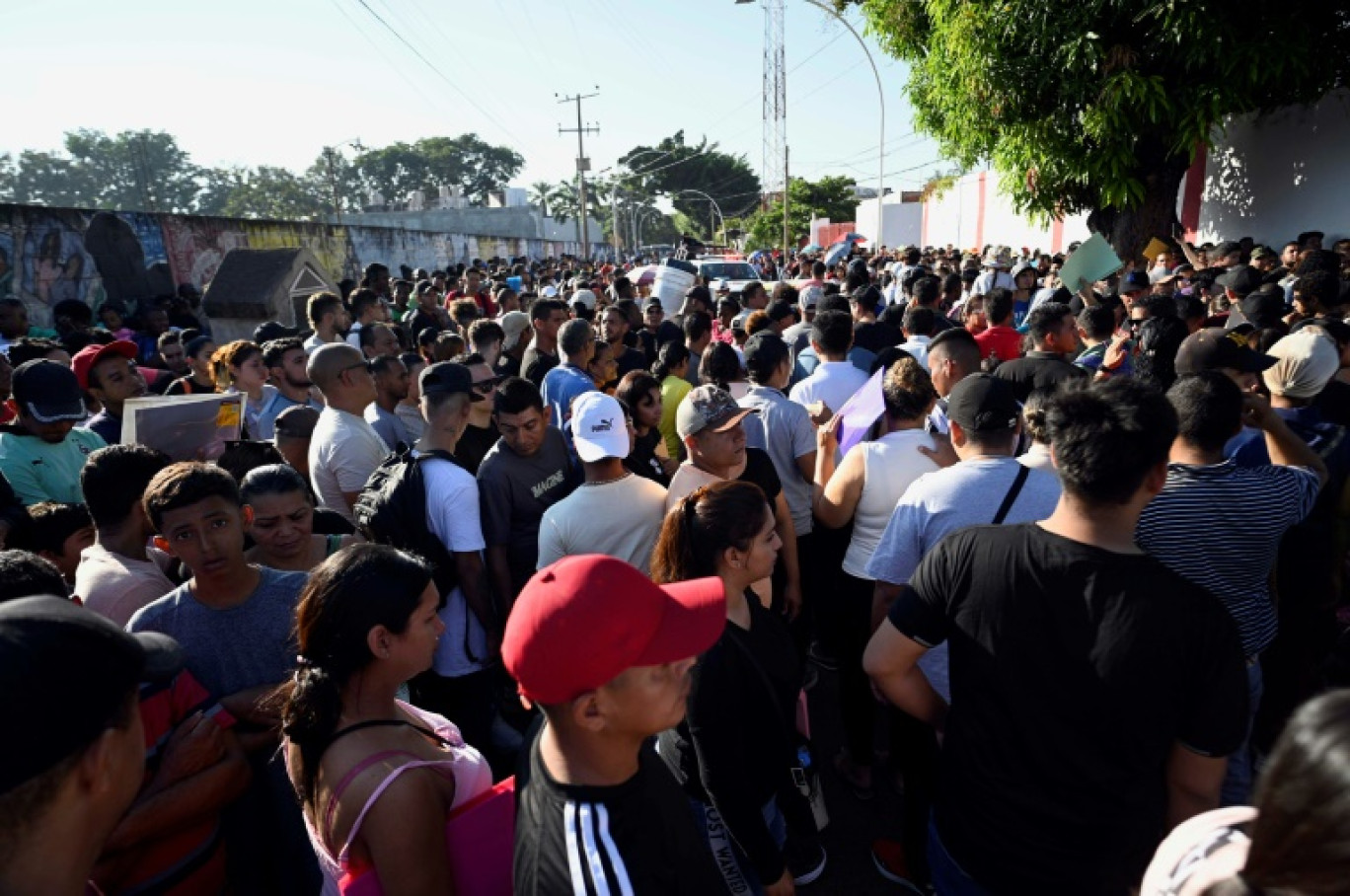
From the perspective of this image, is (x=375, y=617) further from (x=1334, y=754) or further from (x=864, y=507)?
(x=864, y=507)

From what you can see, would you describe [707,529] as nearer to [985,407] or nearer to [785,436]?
[985,407]

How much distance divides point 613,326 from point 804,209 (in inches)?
1828

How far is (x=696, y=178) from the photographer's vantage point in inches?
3273

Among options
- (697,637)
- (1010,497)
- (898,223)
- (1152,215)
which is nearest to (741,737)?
(697,637)

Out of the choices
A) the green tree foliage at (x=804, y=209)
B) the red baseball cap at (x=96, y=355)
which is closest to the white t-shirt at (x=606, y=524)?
the red baseball cap at (x=96, y=355)

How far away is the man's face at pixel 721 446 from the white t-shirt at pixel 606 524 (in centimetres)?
31

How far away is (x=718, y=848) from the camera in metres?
2.15

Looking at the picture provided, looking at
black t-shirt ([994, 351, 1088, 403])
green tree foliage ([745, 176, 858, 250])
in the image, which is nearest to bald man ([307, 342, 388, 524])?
black t-shirt ([994, 351, 1088, 403])

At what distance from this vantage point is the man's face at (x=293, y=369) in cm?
500

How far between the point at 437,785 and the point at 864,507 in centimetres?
212

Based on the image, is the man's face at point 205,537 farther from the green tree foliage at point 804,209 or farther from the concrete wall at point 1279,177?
the green tree foliage at point 804,209

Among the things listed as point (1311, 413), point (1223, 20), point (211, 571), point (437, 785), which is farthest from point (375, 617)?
point (1223, 20)

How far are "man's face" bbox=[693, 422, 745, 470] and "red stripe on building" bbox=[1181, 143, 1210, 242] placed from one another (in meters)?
13.7

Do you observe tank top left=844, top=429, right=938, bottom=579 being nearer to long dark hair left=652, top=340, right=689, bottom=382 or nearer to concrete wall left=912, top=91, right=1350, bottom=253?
long dark hair left=652, top=340, right=689, bottom=382
